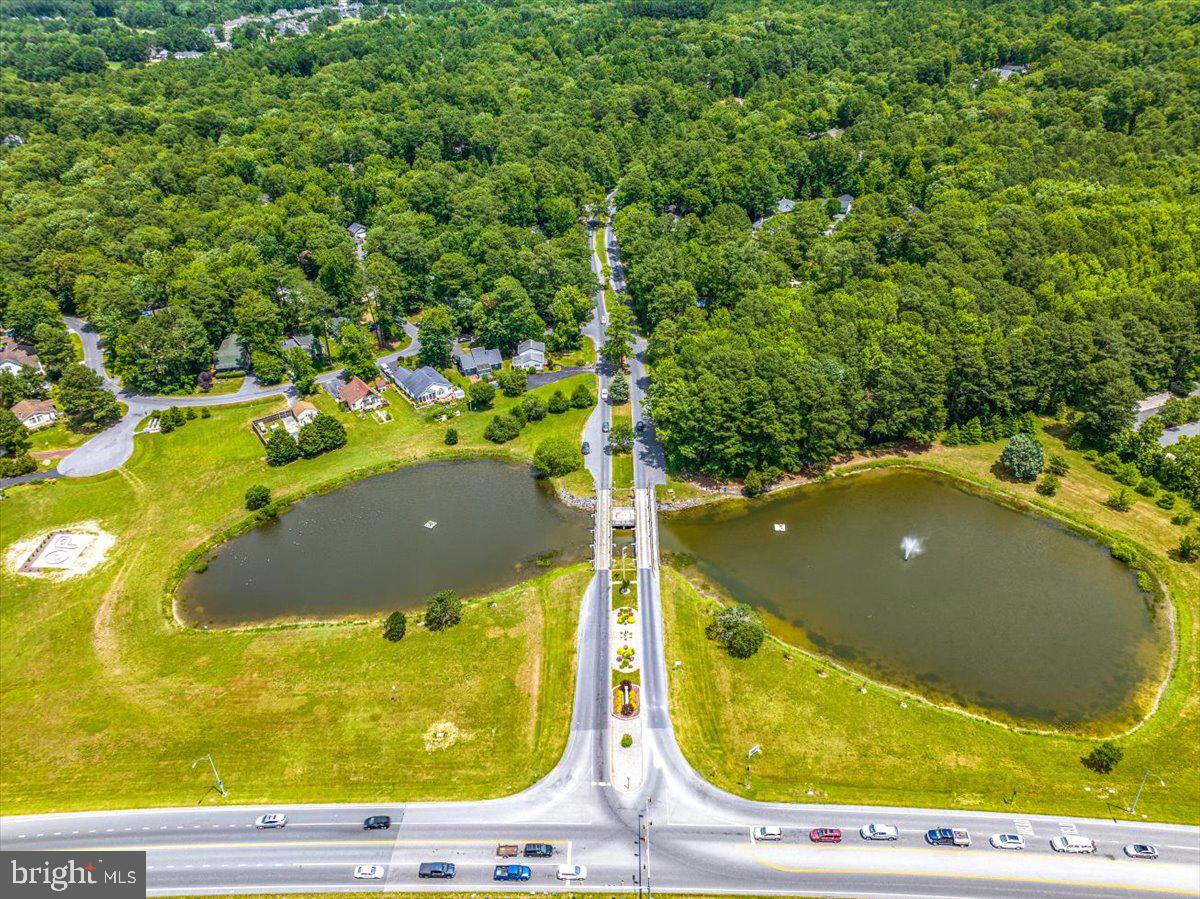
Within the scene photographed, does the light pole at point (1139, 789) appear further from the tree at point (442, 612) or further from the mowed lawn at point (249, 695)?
the tree at point (442, 612)

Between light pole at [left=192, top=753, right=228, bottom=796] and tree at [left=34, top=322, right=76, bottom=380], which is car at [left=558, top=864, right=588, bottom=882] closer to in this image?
light pole at [left=192, top=753, right=228, bottom=796]

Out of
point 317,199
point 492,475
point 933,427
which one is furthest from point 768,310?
point 317,199

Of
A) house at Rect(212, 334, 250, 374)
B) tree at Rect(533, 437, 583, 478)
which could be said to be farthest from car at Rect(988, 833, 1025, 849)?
house at Rect(212, 334, 250, 374)

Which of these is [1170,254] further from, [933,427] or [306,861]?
[306,861]

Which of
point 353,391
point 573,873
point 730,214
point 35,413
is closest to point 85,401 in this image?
point 35,413

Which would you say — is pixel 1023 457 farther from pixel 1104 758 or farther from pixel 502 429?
pixel 502 429
